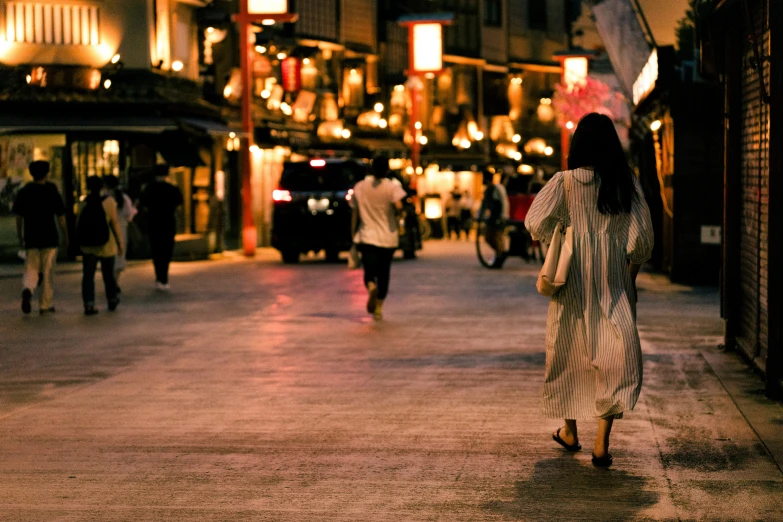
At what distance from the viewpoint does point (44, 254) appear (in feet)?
56.7

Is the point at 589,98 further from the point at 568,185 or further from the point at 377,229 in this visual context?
the point at 568,185

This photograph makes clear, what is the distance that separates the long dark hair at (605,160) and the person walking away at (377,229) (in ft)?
27.6

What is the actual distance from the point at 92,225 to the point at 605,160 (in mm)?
10774

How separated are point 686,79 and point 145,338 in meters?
11.4

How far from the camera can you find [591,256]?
7.52 m

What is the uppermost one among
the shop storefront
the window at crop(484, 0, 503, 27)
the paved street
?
the window at crop(484, 0, 503, 27)

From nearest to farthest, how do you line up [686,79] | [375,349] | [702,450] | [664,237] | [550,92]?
[702,450] → [375,349] → [686,79] → [664,237] → [550,92]

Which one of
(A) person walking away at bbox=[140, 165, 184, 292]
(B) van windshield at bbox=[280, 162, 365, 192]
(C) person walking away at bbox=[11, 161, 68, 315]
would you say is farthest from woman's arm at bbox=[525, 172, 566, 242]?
(B) van windshield at bbox=[280, 162, 365, 192]

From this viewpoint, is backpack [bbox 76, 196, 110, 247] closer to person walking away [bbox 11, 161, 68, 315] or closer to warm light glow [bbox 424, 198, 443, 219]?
person walking away [bbox 11, 161, 68, 315]

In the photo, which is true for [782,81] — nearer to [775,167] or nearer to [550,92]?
[775,167]

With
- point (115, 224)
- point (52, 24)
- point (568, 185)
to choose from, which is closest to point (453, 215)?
point (52, 24)

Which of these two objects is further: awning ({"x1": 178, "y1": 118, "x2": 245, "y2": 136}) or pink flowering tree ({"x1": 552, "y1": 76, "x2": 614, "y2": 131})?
pink flowering tree ({"x1": 552, "y1": 76, "x2": 614, "y2": 131})

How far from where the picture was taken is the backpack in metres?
17.2

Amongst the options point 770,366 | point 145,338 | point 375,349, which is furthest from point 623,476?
point 145,338
